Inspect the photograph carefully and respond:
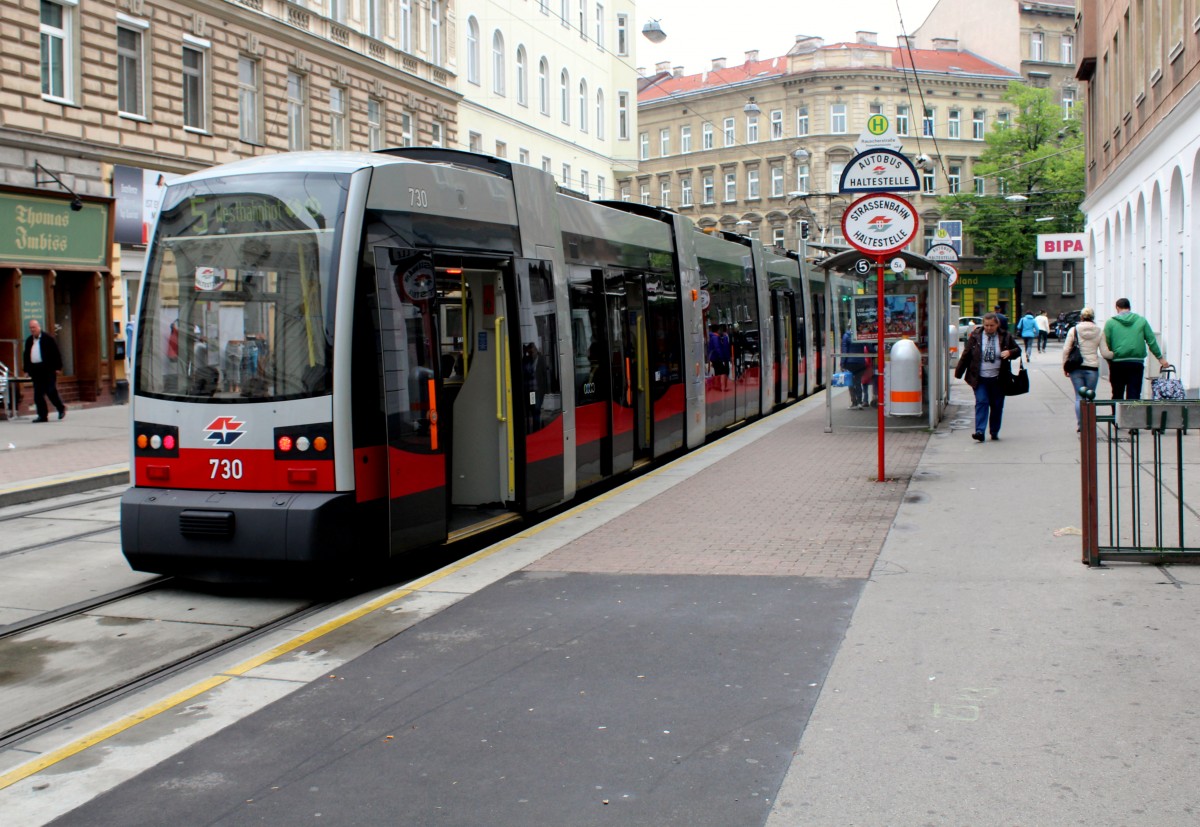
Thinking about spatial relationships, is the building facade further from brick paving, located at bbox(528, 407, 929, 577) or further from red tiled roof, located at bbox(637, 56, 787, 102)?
brick paving, located at bbox(528, 407, 929, 577)

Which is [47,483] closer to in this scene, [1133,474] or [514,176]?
[514,176]

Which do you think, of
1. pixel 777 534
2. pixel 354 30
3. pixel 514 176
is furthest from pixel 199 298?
pixel 354 30

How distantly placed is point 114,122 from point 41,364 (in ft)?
18.3

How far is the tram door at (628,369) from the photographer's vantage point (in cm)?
1291

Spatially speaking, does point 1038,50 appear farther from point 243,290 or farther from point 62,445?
point 243,290

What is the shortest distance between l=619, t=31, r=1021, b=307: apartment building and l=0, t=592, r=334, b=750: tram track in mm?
65239

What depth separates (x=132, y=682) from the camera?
633 centimetres

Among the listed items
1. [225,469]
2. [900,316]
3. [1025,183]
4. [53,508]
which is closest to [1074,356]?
Result: [900,316]

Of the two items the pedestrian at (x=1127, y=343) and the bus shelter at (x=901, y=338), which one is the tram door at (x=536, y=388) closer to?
the bus shelter at (x=901, y=338)

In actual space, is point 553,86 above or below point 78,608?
above

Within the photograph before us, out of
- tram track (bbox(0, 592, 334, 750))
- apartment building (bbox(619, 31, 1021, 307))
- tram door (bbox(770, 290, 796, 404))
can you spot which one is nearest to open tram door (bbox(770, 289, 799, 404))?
tram door (bbox(770, 290, 796, 404))

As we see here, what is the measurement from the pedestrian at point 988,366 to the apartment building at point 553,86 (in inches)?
955

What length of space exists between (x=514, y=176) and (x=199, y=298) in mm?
3131

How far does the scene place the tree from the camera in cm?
6994
